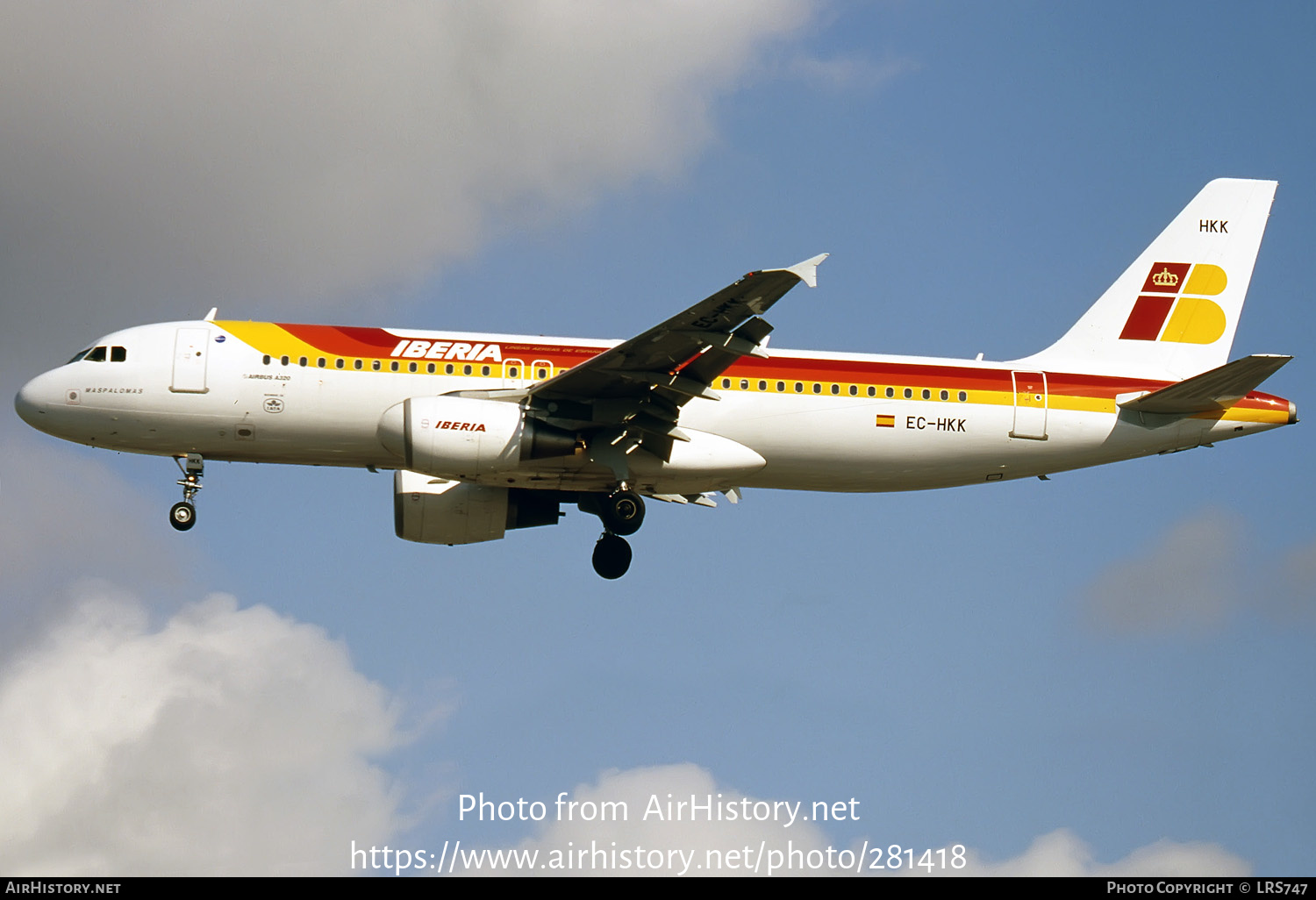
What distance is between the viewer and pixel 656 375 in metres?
30.5

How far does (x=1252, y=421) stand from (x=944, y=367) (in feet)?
21.1

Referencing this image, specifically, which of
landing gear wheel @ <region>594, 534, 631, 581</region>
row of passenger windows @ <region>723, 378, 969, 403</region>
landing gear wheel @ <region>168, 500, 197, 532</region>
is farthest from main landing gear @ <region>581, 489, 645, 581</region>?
landing gear wheel @ <region>168, 500, 197, 532</region>

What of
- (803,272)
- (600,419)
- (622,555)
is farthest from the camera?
(622,555)

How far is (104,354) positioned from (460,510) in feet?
26.4

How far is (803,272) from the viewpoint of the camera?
26797mm

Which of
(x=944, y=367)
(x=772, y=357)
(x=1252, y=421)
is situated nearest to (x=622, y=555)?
(x=772, y=357)

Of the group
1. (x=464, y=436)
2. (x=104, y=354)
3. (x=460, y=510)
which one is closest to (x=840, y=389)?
(x=464, y=436)

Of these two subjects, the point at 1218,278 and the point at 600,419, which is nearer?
the point at 600,419

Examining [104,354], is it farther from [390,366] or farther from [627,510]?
[627,510]

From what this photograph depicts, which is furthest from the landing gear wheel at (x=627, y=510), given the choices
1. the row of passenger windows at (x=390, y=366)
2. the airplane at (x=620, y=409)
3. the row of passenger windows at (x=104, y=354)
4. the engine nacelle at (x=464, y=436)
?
the row of passenger windows at (x=104, y=354)

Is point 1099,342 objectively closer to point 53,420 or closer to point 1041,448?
point 1041,448

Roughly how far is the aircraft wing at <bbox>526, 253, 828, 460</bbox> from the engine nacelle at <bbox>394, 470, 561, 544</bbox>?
419 cm

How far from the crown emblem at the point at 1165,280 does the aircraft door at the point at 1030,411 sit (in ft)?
16.2

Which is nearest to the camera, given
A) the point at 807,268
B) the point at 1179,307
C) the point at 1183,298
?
the point at 807,268
